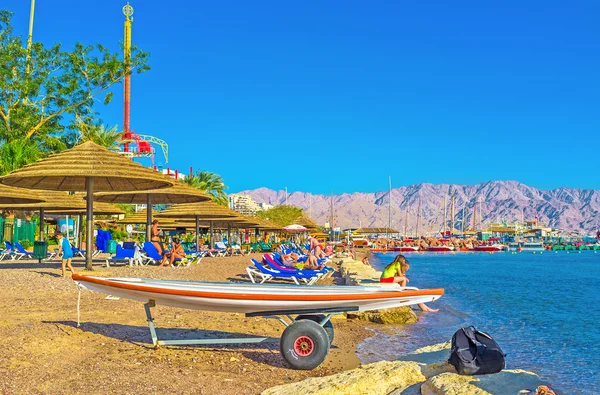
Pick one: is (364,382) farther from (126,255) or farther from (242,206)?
(242,206)

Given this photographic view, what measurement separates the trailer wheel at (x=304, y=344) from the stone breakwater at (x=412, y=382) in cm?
62

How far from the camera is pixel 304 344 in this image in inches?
245

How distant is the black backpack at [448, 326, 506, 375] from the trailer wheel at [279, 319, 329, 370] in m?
1.33

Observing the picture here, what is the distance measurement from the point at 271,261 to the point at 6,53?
1997cm

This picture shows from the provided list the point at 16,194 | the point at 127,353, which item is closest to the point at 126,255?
the point at 16,194

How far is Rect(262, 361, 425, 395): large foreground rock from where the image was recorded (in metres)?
5.06

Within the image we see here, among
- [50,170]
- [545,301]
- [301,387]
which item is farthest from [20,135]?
[301,387]

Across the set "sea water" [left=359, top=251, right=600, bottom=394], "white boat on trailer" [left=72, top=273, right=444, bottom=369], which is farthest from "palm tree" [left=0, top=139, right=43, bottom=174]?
"white boat on trailer" [left=72, top=273, right=444, bottom=369]

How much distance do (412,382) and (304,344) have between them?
1.19m

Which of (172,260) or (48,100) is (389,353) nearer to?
(172,260)

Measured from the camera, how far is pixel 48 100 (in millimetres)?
30016

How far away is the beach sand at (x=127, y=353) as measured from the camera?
5.36m

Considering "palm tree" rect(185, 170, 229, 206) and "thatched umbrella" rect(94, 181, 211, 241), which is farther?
"palm tree" rect(185, 170, 229, 206)

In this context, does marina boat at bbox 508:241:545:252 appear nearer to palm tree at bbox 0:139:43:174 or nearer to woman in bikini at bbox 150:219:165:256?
palm tree at bbox 0:139:43:174
